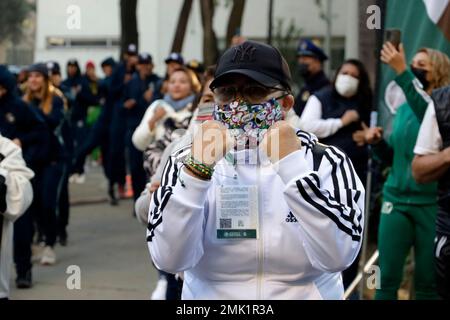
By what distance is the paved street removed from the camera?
853 centimetres

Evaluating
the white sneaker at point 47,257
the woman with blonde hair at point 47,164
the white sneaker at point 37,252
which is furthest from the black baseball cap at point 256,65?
the white sneaker at point 37,252

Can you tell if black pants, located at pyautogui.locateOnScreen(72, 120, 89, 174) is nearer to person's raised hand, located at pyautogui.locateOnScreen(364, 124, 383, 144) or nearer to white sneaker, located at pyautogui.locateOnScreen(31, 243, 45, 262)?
white sneaker, located at pyautogui.locateOnScreen(31, 243, 45, 262)

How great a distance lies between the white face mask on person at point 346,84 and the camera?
8.01 meters

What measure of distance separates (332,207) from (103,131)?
1226 centimetres

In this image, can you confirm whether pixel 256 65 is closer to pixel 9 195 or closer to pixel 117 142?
pixel 9 195

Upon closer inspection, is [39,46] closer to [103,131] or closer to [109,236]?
[103,131]

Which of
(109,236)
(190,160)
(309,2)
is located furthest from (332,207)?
(309,2)

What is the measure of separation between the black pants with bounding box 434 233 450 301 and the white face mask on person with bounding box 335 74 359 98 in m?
3.09

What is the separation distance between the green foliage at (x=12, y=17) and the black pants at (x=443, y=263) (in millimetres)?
22169

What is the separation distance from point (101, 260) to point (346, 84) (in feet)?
11.7

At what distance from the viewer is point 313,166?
329 centimetres

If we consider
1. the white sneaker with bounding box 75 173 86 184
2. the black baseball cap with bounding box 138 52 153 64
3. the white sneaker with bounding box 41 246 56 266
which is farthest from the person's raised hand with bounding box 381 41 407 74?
the white sneaker with bounding box 75 173 86 184

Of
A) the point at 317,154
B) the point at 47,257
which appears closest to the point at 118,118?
the point at 47,257

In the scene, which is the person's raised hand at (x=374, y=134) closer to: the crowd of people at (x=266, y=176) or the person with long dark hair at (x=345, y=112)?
the crowd of people at (x=266, y=176)
